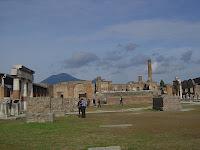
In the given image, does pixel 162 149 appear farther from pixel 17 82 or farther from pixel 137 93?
pixel 137 93

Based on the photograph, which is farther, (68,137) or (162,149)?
(68,137)

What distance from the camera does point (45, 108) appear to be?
109 feet

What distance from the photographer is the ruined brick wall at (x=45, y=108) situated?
26609 millimetres

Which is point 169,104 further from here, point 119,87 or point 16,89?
point 119,87

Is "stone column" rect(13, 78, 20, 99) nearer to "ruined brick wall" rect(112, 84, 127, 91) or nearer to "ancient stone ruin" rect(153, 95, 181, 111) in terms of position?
"ancient stone ruin" rect(153, 95, 181, 111)

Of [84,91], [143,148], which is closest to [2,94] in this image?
[84,91]

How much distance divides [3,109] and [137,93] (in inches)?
1474

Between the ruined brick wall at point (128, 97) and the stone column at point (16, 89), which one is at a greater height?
the stone column at point (16, 89)

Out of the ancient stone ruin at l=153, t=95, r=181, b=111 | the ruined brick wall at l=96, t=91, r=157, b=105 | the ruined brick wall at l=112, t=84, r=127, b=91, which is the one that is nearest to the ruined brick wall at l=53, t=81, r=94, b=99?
the ruined brick wall at l=96, t=91, r=157, b=105

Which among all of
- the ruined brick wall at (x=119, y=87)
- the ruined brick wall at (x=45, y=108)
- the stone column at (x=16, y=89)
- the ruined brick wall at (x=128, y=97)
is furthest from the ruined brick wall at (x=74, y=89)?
the ruined brick wall at (x=119, y=87)

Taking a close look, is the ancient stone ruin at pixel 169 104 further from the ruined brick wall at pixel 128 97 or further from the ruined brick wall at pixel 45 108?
the ruined brick wall at pixel 128 97

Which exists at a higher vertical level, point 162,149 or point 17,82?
point 17,82

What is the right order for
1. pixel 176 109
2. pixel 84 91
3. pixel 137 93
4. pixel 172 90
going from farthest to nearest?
pixel 172 90
pixel 137 93
pixel 84 91
pixel 176 109

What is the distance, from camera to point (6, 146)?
1455cm
